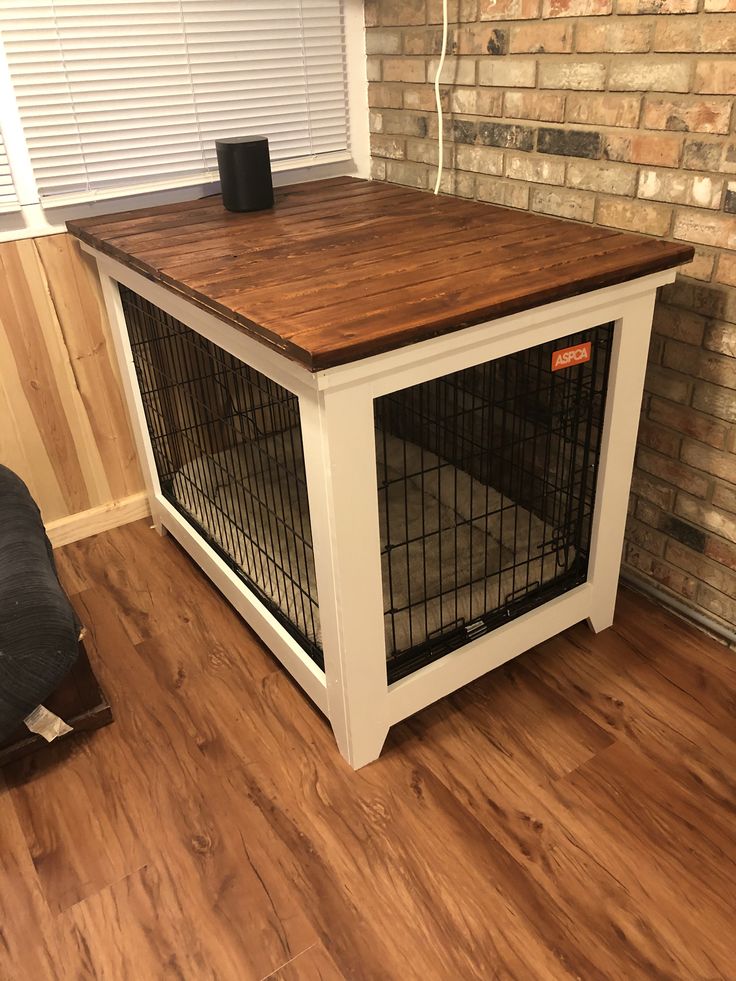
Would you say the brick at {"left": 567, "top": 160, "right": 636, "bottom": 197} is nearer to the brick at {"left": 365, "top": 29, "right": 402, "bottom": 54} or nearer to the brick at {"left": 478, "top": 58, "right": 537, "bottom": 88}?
the brick at {"left": 478, "top": 58, "right": 537, "bottom": 88}

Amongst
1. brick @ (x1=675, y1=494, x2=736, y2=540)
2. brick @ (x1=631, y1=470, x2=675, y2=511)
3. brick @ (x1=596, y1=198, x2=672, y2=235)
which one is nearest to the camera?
brick @ (x1=596, y1=198, x2=672, y2=235)

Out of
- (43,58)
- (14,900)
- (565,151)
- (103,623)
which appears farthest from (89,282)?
(14,900)

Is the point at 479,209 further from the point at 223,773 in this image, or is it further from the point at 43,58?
the point at 223,773

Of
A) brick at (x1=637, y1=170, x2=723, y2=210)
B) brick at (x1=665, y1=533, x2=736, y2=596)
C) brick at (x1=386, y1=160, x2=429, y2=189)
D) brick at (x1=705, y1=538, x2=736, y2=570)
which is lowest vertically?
brick at (x1=665, y1=533, x2=736, y2=596)

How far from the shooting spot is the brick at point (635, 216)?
5.08ft

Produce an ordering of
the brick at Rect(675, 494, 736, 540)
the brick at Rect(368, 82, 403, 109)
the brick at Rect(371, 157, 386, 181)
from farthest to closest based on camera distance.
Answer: the brick at Rect(371, 157, 386, 181) < the brick at Rect(368, 82, 403, 109) < the brick at Rect(675, 494, 736, 540)

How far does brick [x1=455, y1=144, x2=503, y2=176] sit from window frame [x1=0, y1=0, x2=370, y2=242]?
411 mm

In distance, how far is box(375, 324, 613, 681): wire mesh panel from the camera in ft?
5.22

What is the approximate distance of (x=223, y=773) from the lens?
152 cm

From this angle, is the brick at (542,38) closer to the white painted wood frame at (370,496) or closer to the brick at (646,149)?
the brick at (646,149)

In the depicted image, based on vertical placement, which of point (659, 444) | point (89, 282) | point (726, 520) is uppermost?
point (89, 282)

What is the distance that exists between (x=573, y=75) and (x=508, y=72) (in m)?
0.19

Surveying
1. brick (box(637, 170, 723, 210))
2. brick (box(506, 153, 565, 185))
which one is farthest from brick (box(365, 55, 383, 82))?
brick (box(637, 170, 723, 210))

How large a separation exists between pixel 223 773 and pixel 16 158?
145cm
